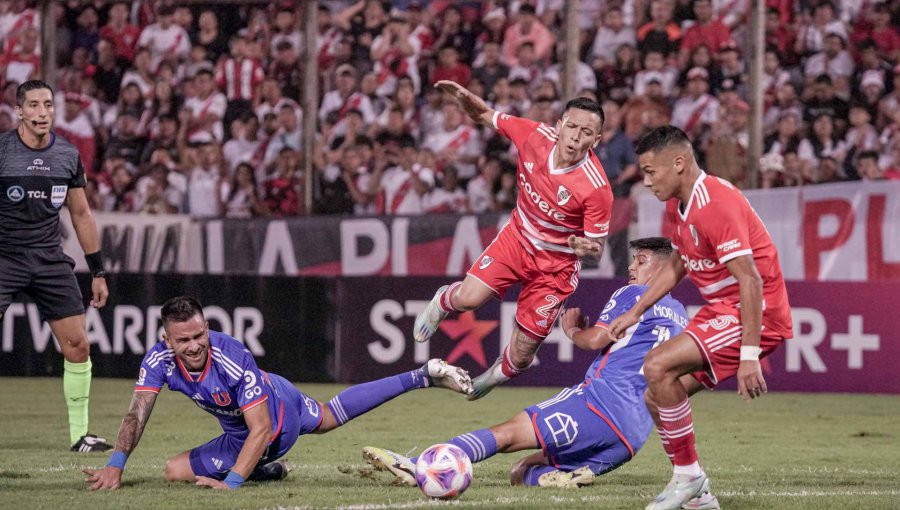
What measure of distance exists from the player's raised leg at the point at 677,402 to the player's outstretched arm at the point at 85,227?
13.6 ft

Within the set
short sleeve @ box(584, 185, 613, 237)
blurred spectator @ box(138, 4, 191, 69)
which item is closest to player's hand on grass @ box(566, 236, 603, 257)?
short sleeve @ box(584, 185, 613, 237)

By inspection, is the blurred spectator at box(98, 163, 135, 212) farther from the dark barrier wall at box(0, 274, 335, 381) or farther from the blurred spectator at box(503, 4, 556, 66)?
the blurred spectator at box(503, 4, 556, 66)

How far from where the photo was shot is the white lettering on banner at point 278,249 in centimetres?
1468

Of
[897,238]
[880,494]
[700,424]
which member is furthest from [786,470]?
[897,238]

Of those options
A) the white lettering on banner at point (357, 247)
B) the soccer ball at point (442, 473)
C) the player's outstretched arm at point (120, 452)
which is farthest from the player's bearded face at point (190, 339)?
the white lettering on banner at point (357, 247)

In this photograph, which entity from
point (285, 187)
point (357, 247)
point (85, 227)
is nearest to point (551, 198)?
point (85, 227)

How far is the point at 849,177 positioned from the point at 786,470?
6.61 m

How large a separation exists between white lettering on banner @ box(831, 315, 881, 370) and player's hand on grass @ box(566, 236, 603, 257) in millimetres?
5796

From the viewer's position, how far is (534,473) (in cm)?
705

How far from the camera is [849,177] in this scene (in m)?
13.8

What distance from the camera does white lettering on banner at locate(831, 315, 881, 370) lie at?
12789 millimetres

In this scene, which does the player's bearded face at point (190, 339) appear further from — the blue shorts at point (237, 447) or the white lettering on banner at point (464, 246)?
the white lettering on banner at point (464, 246)

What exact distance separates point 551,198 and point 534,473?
2011mm

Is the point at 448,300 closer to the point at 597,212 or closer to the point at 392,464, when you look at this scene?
the point at 597,212
